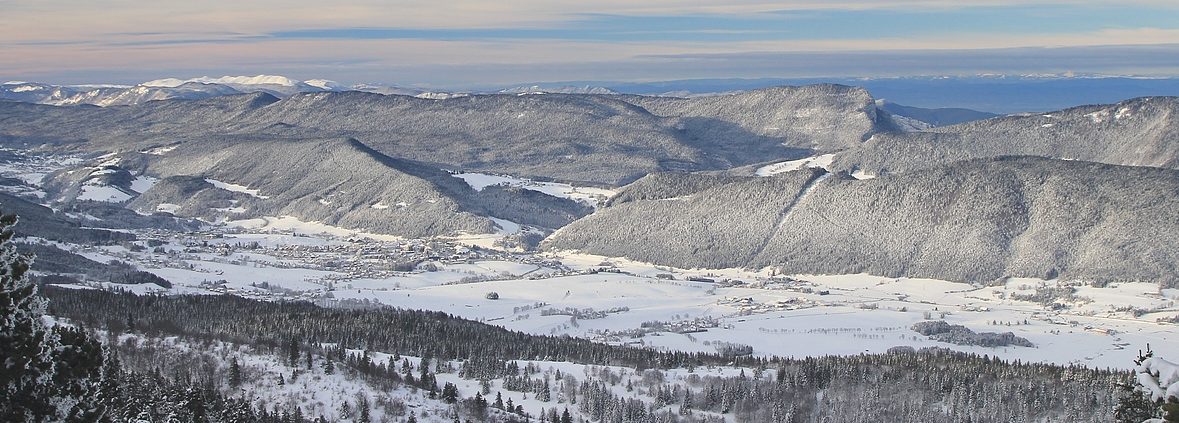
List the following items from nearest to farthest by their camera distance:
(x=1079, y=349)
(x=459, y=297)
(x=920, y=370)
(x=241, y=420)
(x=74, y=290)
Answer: (x=241, y=420), (x=920, y=370), (x=74, y=290), (x=1079, y=349), (x=459, y=297)

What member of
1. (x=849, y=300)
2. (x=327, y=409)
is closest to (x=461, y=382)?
(x=327, y=409)

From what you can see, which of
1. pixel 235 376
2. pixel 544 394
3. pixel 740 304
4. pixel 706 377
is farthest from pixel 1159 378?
pixel 740 304

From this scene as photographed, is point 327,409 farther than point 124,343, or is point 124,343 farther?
point 124,343

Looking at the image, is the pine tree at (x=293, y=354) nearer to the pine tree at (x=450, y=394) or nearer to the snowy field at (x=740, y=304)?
the pine tree at (x=450, y=394)

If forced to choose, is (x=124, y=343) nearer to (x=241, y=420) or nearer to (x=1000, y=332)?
(x=241, y=420)

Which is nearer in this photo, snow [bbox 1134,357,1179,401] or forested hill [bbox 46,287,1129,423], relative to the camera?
snow [bbox 1134,357,1179,401]

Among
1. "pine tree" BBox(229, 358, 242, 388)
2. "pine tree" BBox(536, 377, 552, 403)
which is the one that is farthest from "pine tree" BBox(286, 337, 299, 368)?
"pine tree" BBox(536, 377, 552, 403)

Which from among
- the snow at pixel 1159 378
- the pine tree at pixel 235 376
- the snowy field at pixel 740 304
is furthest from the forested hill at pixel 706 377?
the snow at pixel 1159 378

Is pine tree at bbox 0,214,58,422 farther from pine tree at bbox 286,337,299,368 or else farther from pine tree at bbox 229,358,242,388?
pine tree at bbox 286,337,299,368
